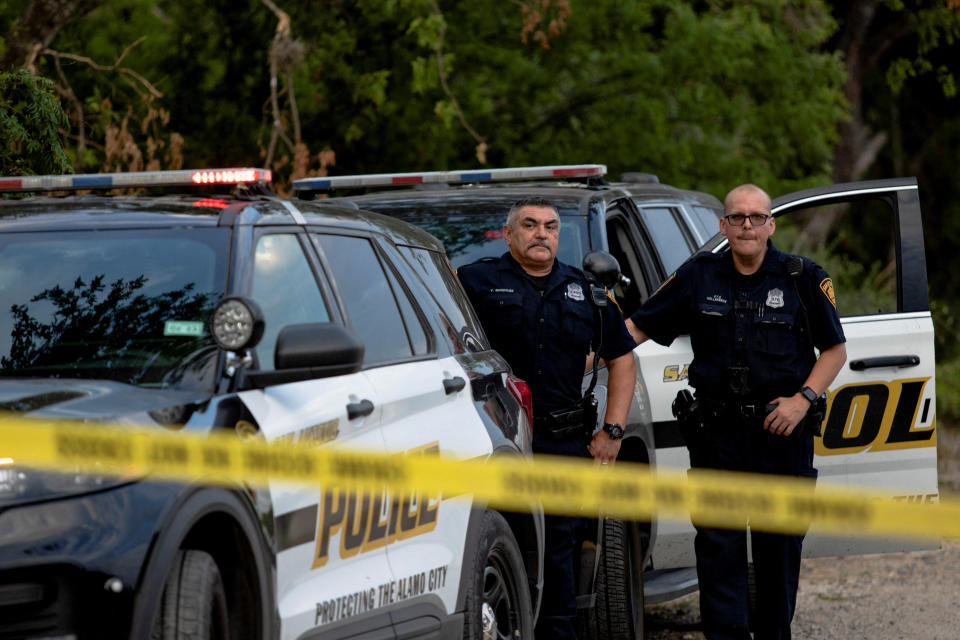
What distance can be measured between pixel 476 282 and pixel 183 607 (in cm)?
314

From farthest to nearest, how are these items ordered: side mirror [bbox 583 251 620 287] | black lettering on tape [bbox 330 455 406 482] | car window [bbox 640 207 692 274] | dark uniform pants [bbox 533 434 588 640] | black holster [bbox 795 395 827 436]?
car window [bbox 640 207 692 274]
side mirror [bbox 583 251 620 287]
dark uniform pants [bbox 533 434 588 640]
black holster [bbox 795 395 827 436]
black lettering on tape [bbox 330 455 406 482]

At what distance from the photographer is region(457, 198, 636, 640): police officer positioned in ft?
21.2

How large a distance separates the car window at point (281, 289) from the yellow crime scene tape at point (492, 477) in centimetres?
39

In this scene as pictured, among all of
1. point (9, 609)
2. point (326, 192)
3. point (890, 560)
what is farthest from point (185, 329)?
point (890, 560)

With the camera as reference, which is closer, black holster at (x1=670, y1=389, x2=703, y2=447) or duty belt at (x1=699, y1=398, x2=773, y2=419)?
duty belt at (x1=699, y1=398, x2=773, y2=419)

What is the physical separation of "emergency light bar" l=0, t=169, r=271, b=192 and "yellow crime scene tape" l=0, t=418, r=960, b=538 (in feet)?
3.19

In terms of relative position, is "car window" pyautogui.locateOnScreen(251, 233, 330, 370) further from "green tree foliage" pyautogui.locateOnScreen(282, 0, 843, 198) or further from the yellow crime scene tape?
"green tree foliage" pyautogui.locateOnScreen(282, 0, 843, 198)

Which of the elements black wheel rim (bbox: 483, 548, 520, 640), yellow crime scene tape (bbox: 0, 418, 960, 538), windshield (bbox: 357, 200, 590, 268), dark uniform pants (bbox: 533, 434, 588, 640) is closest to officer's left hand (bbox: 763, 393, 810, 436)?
yellow crime scene tape (bbox: 0, 418, 960, 538)

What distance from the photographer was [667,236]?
8422 mm

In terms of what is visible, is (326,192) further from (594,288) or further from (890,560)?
(890,560)

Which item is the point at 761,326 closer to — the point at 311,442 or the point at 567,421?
the point at 567,421

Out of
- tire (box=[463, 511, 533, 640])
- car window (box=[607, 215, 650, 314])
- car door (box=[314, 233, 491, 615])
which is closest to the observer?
car door (box=[314, 233, 491, 615])

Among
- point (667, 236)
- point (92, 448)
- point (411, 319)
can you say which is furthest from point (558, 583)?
point (92, 448)

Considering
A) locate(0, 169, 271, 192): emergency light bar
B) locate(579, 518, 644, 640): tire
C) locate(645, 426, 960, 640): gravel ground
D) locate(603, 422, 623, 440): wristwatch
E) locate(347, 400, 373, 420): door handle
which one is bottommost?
locate(645, 426, 960, 640): gravel ground
